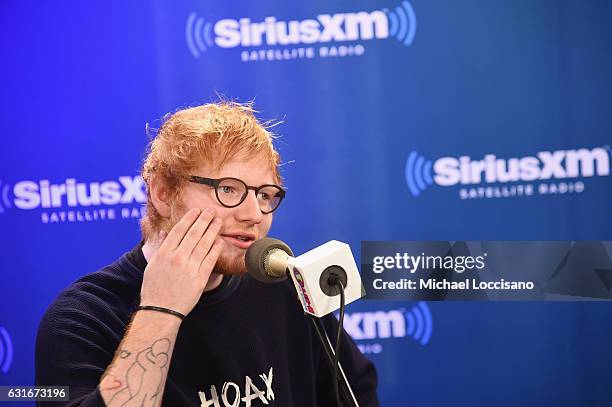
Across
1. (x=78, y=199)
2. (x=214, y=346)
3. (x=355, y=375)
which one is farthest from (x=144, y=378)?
(x=78, y=199)

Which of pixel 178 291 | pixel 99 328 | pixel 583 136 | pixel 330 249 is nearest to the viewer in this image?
pixel 330 249

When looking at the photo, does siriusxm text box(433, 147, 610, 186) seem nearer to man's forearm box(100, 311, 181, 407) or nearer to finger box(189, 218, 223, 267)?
finger box(189, 218, 223, 267)

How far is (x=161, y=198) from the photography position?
5.57 ft

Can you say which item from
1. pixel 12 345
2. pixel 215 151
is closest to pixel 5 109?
pixel 12 345

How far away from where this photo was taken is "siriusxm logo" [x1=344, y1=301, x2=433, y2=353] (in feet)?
10.1

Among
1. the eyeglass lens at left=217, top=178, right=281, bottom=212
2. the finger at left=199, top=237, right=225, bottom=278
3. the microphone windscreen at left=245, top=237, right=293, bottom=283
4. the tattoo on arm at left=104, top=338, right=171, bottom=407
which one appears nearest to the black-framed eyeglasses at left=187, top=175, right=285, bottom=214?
the eyeglass lens at left=217, top=178, right=281, bottom=212

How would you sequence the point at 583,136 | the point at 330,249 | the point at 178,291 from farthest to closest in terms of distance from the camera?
the point at 583,136 → the point at 178,291 → the point at 330,249

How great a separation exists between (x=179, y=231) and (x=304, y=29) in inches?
71.0

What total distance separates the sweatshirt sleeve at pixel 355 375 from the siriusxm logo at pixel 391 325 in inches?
49.4

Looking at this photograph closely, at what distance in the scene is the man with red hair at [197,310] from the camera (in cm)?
137

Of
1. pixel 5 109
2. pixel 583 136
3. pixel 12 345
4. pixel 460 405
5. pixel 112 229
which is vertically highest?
pixel 5 109

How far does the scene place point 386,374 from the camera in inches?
122

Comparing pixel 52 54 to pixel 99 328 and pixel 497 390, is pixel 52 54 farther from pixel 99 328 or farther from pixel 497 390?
pixel 497 390

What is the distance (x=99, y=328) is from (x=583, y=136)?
7.49 ft
